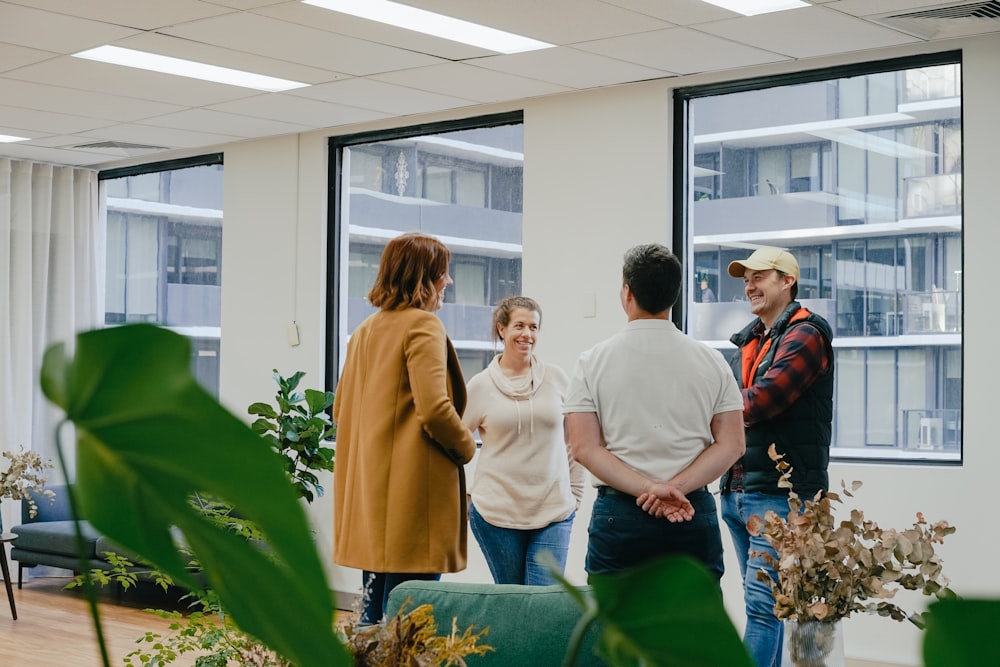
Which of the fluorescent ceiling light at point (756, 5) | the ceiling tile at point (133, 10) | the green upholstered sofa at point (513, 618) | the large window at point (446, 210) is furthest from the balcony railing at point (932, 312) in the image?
the green upholstered sofa at point (513, 618)

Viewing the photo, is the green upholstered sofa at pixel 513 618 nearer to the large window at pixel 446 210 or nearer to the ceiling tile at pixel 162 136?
the large window at pixel 446 210

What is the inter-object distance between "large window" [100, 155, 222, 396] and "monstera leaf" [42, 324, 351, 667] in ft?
26.4

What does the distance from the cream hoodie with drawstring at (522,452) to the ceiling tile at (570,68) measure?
1745 mm

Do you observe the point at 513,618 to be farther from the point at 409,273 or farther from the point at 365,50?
the point at 365,50

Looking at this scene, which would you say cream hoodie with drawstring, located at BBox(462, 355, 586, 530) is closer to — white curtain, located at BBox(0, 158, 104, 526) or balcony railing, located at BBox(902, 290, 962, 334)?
balcony railing, located at BBox(902, 290, 962, 334)

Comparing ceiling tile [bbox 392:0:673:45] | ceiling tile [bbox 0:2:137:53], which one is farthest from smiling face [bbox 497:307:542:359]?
ceiling tile [bbox 0:2:137:53]

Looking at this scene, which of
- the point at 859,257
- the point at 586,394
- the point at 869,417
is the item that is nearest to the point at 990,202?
the point at 859,257

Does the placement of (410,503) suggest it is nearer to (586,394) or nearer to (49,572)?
(586,394)

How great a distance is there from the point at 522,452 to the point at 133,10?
2.27 m

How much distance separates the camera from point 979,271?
5305 millimetres

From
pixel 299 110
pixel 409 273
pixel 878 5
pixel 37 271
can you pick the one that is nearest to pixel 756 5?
pixel 878 5

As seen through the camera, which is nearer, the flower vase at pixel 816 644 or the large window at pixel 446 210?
the flower vase at pixel 816 644

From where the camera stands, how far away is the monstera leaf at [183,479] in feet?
0.63

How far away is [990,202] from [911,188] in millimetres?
397
